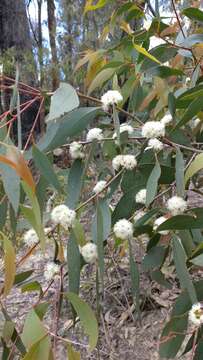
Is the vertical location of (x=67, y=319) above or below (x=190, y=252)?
below

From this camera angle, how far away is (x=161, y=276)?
1.33 m

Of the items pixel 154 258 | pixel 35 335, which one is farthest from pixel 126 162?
pixel 35 335

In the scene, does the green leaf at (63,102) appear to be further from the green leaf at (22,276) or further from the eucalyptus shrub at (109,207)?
the green leaf at (22,276)

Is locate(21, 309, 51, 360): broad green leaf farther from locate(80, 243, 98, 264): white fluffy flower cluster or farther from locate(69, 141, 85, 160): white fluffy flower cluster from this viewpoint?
locate(69, 141, 85, 160): white fluffy flower cluster

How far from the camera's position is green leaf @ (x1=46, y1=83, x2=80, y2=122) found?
2.94 feet

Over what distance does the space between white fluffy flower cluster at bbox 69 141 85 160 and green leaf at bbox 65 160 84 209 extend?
0.02 metres

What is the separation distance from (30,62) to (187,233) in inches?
124

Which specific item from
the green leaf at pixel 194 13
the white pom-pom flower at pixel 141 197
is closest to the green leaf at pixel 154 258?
the white pom-pom flower at pixel 141 197

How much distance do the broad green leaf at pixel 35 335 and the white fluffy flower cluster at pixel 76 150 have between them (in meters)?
0.37

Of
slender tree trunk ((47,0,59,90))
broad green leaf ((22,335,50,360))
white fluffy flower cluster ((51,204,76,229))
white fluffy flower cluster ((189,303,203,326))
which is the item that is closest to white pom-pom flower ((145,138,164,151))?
white fluffy flower cluster ((51,204,76,229))

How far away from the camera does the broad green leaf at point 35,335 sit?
874 mm

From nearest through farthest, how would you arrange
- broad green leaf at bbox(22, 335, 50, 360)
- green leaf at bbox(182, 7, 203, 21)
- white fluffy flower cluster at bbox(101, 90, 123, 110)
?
broad green leaf at bbox(22, 335, 50, 360)
white fluffy flower cluster at bbox(101, 90, 123, 110)
green leaf at bbox(182, 7, 203, 21)

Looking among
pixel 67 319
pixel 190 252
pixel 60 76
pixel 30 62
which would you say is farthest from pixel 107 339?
pixel 30 62

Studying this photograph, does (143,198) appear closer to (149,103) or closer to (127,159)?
(127,159)
